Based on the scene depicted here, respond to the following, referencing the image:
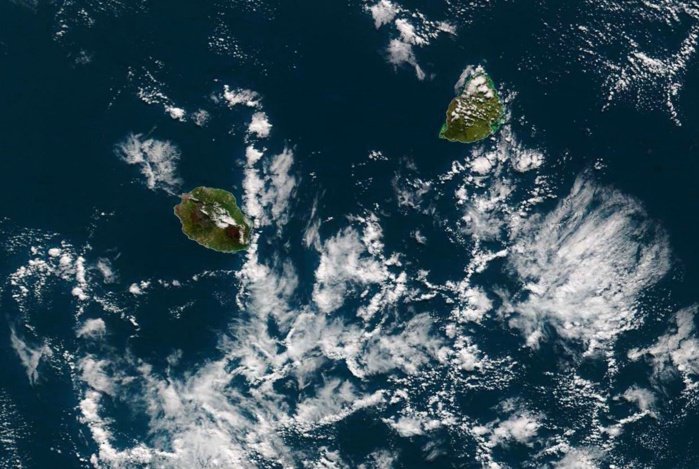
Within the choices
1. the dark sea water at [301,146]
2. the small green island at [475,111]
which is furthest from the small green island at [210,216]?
the small green island at [475,111]

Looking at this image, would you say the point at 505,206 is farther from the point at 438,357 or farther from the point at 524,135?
the point at 438,357

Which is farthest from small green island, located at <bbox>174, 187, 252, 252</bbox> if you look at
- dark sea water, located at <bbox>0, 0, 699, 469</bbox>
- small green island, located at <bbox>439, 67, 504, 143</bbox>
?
small green island, located at <bbox>439, 67, 504, 143</bbox>

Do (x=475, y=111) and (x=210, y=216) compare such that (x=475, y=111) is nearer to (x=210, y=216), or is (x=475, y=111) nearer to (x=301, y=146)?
(x=301, y=146)

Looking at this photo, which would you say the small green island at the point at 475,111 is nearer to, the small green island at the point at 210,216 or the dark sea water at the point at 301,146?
the dark sea water at the point at 301,146

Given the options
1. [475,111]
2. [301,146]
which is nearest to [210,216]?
[301,146]

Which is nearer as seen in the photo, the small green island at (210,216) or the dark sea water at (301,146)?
the dark sea water at (301,146)

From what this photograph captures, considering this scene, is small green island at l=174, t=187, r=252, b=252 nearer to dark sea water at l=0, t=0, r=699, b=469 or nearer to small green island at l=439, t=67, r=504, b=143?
dark sea water at l=0, t=0, r=699, b=469

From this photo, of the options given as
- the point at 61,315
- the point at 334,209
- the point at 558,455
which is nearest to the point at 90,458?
the point at 61,315
